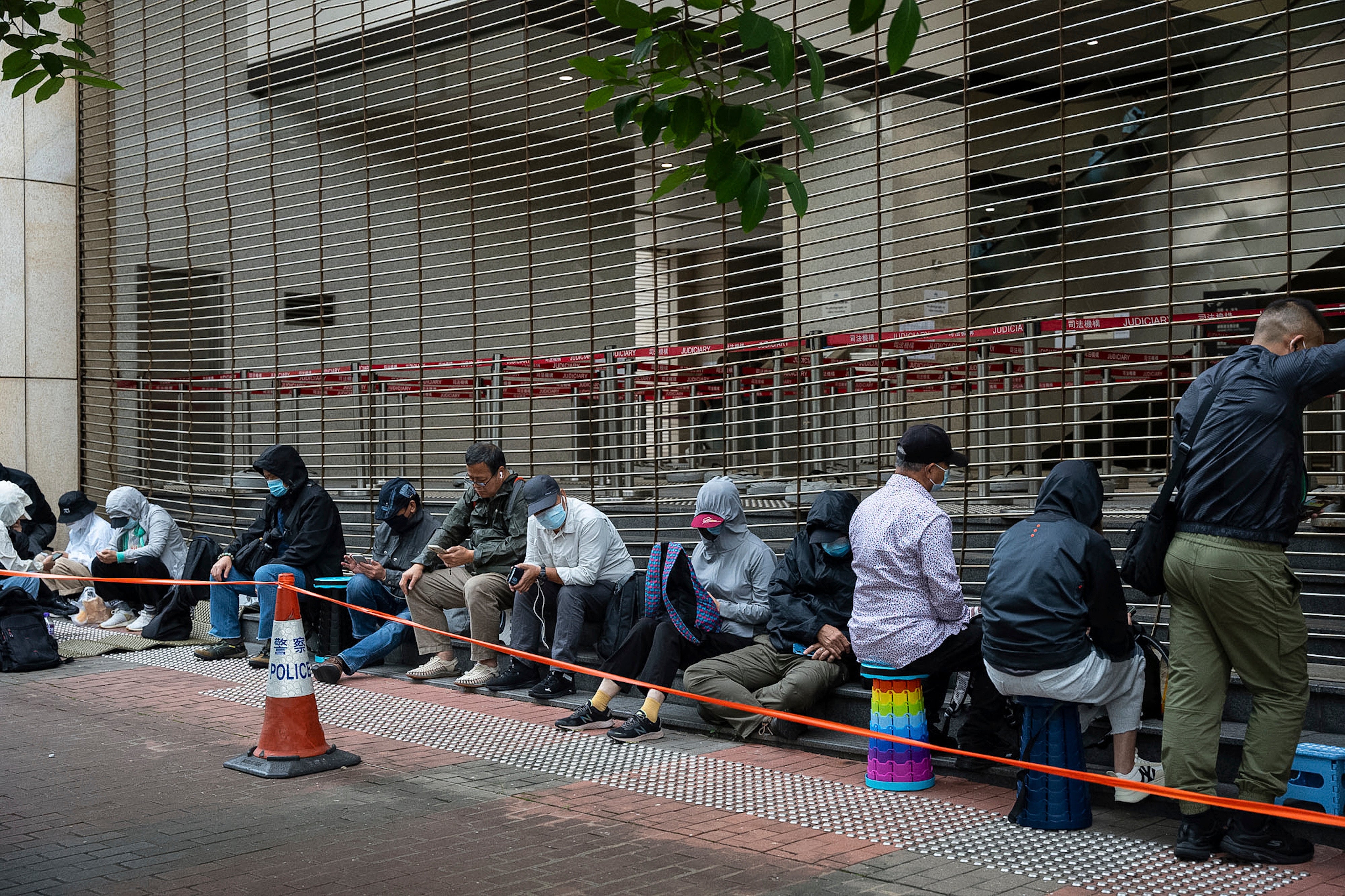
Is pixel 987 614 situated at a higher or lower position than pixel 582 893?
higher

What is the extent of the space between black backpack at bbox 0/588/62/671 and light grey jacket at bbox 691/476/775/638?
18.1 ft

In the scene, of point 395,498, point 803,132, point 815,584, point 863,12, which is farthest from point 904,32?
point 395,498

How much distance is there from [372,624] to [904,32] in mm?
7251

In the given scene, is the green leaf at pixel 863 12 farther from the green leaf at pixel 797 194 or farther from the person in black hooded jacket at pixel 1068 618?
the person in black hooded jacket at pixel 1068 618

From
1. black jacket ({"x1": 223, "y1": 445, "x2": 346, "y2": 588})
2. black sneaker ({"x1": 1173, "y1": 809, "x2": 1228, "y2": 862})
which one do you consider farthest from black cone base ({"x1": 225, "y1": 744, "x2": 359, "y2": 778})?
black sneaker ({"x1": 1173, "y1": 809, "x2": 1228, "y2": 862})

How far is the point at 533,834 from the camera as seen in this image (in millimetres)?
5258

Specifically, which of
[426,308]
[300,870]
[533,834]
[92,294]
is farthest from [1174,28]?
[92,294]

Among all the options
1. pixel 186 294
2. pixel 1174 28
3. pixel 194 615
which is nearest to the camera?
pixel 194 615

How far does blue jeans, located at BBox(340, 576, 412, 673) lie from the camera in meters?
8.91

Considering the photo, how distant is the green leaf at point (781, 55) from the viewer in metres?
3.17

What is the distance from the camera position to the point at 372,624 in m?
9.24

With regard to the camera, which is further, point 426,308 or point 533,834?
point 426,308

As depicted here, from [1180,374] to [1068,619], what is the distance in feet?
26.2

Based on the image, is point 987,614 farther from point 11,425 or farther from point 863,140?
point 11,425
